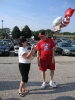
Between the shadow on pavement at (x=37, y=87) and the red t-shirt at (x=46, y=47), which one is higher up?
the red t-shirt at (x=46, y=47)

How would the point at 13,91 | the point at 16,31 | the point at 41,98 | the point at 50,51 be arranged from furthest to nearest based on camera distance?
the point at 16,31, the point at 50,51, the point at 13,91, the point at 41,98

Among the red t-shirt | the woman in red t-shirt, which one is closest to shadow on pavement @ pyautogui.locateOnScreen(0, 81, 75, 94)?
the woman in red t-shirt

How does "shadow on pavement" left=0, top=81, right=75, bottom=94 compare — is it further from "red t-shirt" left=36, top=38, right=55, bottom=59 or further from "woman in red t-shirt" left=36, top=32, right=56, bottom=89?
"red t-shirt" left=36, top=38, right=55, bottom=59

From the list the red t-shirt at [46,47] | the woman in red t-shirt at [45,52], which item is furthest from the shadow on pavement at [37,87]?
the red t-shirt at [46,47]

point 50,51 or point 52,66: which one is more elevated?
point 50,51

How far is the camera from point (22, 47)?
15.6 ft

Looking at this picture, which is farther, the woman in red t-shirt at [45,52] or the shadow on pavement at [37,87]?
the woman in red t-shirt at [45,52]

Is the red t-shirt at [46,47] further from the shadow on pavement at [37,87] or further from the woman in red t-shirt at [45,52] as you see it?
the shadow on pavement at [37,87]

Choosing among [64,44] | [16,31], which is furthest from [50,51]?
[16,31]

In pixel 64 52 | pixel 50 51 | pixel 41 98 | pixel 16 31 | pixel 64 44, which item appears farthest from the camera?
pixel 16 31

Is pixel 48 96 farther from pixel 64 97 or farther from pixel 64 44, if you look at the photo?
pixel 64 44

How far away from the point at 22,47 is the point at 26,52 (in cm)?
18

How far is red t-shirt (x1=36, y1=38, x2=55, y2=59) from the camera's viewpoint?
17.9ft

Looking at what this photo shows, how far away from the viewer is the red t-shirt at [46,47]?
5469 mm
